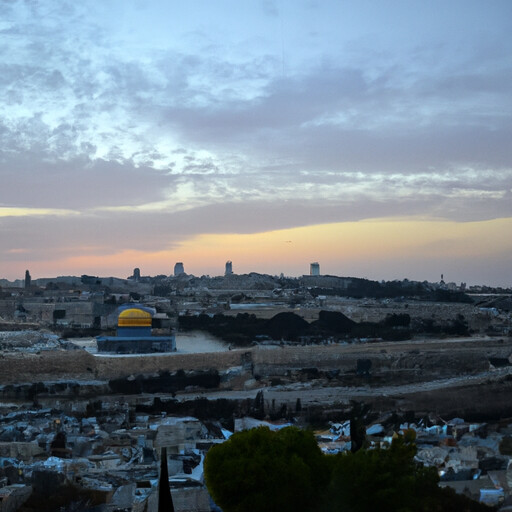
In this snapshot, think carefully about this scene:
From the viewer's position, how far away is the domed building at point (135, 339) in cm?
1967

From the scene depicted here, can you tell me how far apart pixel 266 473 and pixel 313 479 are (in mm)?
460

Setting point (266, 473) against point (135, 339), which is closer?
point (266, 473)

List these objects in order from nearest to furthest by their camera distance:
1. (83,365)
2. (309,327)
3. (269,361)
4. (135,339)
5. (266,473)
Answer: (266,473), (83,365), (269,361), (135,339), (309,327)

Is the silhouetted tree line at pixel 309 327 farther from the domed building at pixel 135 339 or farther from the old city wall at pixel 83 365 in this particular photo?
the old city wall at pixel 83 365

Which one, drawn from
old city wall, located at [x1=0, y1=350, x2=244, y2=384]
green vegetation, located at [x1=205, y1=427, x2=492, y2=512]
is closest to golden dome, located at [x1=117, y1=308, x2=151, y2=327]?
old city wall, located at [x1=0, y1=350, x2=244, y2=384]

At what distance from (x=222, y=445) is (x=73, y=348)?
12030 mm

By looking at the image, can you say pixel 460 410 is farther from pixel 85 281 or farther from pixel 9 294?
pixel 85 281

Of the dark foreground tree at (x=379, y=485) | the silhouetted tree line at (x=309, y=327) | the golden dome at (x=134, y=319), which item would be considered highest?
the golden dome at (x=134, y=319)

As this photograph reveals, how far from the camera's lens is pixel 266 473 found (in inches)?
279

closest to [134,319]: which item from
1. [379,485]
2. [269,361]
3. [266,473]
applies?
[269,361]

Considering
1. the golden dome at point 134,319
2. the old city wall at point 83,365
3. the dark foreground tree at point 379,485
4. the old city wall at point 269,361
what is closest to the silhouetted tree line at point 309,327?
the old city wall at point 269,361

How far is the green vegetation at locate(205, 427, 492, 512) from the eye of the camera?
22.0ft

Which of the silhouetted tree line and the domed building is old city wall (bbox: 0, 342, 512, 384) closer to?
the domed building

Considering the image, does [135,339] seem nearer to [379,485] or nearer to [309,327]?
[309,327]
